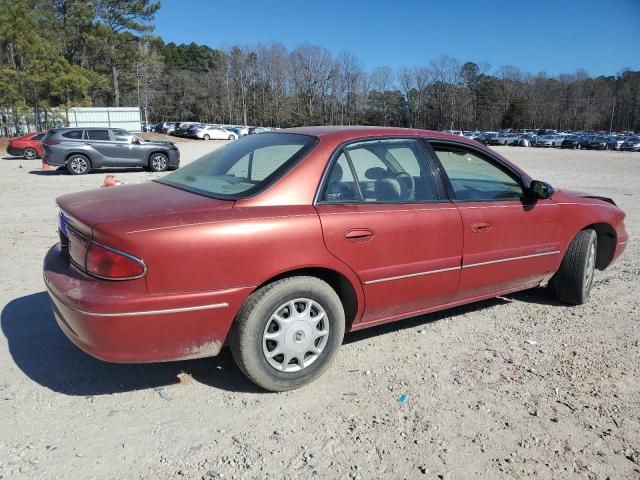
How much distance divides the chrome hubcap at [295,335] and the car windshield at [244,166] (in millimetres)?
759

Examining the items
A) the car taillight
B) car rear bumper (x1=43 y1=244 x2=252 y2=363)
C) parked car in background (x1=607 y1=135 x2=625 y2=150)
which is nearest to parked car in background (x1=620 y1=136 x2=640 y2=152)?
parked car in background (x1=607 y1=135 x2=625 y2=150)

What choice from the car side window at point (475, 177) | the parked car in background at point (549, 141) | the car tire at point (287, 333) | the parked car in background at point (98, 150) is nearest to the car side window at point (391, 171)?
the car side window at point (475, 177)

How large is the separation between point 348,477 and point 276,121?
106412 millimetres

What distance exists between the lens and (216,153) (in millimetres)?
4207

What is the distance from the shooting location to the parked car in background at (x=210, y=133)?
54.1 meters

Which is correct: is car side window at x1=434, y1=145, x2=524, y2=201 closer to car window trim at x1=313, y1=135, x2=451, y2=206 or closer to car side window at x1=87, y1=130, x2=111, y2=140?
car window trim at x1=313, y1=135, x2=451, y2=206

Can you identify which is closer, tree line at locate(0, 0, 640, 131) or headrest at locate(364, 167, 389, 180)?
headrest at locate(364, 167, 389, 180)

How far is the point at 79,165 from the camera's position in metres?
16.8

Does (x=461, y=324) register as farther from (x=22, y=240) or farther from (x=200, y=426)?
(x=22, y=240)

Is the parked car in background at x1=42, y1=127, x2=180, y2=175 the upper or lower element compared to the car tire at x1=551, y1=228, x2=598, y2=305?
upper

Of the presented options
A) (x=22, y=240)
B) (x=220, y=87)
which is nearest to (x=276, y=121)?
(x=220, y=87)

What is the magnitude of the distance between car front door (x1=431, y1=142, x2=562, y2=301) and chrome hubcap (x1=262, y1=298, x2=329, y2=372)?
4.18 ft

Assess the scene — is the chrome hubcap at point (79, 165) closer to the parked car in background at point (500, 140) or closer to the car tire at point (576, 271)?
the car tire at point (576, 271)

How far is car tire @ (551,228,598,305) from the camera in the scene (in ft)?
→ 15.3
